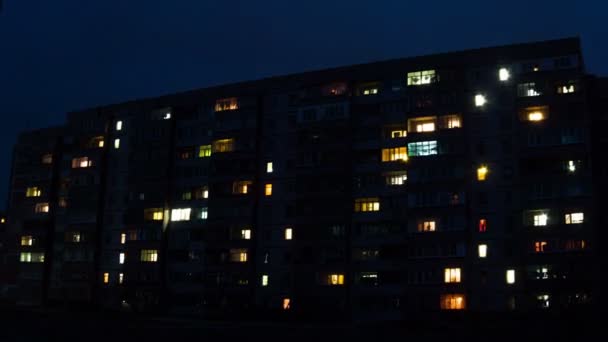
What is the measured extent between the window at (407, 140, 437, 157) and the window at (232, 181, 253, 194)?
86.9 ft

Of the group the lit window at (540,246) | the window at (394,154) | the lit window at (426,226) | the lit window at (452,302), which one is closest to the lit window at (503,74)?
the window at (394,154)

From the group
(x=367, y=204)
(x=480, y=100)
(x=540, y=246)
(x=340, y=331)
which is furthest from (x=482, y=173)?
(x=340, y=331)

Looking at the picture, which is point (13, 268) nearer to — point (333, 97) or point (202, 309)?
point (202, 309)

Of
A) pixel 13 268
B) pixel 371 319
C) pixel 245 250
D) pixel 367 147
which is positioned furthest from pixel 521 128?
pixel 13 268

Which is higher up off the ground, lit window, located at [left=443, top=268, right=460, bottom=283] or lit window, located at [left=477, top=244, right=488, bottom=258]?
lit window, located at [left=477, top=244, right=488, bottom=258]

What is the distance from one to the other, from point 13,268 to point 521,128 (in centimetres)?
9952

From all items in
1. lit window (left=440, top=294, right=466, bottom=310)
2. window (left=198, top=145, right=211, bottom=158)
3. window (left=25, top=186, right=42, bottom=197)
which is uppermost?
window (left=198, top=145, right=211, bottom=158)

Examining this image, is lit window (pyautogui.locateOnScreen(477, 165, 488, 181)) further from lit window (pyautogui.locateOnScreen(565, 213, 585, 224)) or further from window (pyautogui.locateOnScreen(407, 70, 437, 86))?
window (pyautogui.locateOnScreen(407, 70, 437, 86))

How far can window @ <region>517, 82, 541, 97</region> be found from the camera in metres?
92.0

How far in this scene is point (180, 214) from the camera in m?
116

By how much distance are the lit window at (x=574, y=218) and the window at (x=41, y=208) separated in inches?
3716

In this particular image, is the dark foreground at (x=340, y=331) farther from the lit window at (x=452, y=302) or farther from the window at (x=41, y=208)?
the window at (x=41, y=208)

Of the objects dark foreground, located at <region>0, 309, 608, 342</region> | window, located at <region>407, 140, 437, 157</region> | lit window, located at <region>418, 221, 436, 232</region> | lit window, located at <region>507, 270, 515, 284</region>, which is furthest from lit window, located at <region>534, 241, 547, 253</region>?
window, located at <region>407, 140, 437, 157</region>

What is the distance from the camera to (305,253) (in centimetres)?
10238
